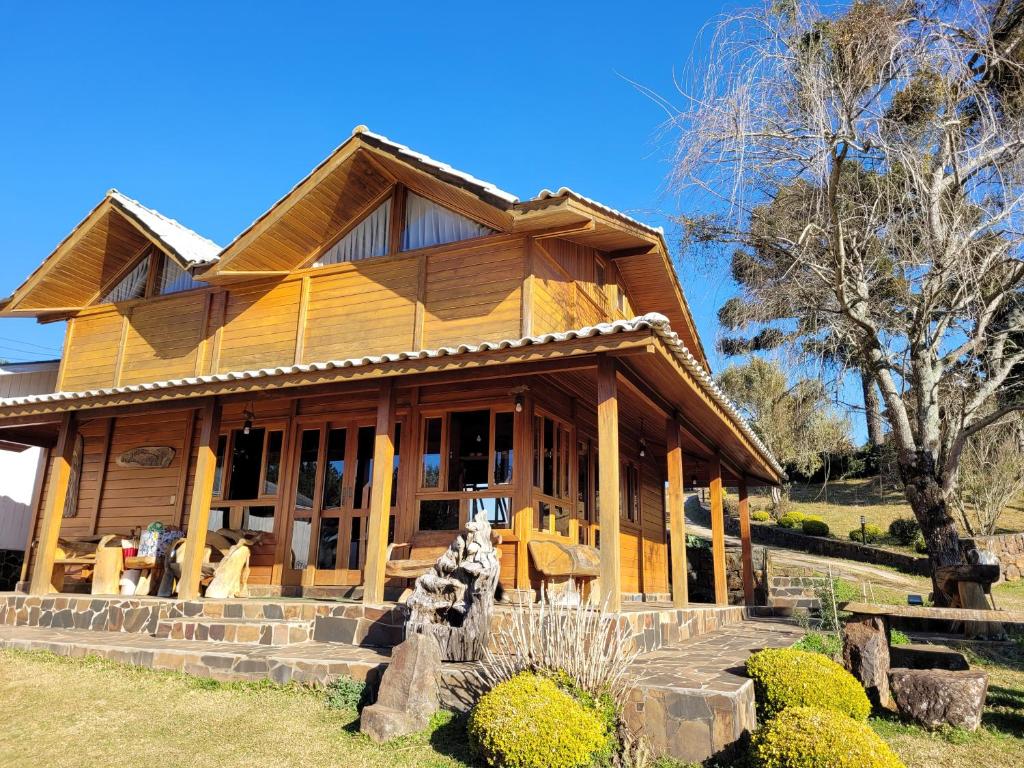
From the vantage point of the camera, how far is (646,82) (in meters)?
9.11

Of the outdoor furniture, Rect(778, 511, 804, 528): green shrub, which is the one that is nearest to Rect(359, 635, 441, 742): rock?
the outdoor furniture

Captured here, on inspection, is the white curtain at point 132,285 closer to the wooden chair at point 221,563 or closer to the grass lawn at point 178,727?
the wooden chair at point 221,563

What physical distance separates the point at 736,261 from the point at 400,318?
20.4ft

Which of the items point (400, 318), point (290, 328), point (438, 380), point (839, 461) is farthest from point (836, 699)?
point (839, 461)

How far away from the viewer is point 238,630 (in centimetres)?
807

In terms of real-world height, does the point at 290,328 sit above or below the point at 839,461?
below

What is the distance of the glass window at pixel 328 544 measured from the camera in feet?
34.6

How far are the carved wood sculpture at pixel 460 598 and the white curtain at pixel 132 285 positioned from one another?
30.2 feet

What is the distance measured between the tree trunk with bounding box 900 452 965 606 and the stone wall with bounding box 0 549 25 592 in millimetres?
17686

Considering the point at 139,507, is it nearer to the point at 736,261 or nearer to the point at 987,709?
the point at 736,261

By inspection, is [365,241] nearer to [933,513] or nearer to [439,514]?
[439,514]

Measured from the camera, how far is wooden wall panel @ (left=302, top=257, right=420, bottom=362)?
10375mm

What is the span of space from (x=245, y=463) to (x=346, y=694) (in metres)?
6.20

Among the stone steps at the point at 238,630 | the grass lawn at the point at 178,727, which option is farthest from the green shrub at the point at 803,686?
the stone steps at the point at 238,630
